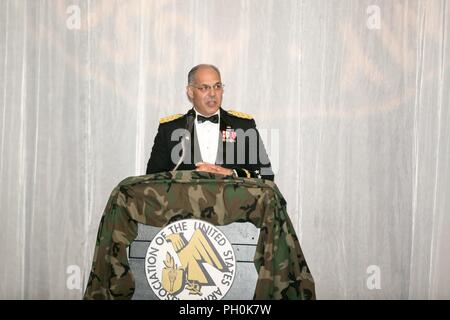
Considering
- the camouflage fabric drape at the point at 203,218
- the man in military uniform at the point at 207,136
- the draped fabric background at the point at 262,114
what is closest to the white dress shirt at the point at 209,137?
the man in military uniform at the point at 207,136

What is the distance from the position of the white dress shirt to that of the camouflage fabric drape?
39.5 inches

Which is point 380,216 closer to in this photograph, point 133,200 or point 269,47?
point 269,47

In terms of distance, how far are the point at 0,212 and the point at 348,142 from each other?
7.73 feet

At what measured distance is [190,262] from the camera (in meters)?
1.71

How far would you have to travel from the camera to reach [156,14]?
314cm

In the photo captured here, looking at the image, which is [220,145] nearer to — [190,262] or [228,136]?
[228,136]

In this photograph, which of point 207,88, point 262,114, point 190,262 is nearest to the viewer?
point 190,262

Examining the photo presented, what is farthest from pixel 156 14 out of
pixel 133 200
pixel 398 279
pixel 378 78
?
pixel 398 279

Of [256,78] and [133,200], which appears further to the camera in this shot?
[256,78]

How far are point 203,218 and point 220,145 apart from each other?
105cm

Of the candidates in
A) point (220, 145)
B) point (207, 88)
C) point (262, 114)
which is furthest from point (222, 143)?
point (262, 114)

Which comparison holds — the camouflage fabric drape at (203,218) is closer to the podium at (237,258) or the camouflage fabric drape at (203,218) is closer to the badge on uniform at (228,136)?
the podium at (237,258)

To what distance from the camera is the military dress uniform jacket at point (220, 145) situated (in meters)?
2.67

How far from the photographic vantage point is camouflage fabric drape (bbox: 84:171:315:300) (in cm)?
166
